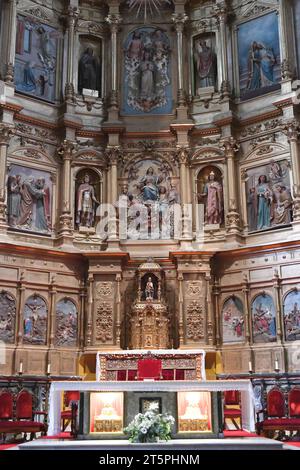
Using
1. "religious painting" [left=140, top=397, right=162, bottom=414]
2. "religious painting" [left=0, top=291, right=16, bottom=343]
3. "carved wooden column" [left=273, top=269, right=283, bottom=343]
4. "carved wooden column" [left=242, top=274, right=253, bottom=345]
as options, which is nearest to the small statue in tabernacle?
"carved wooden column" [left=242, top=274, right=253, bottom=345]

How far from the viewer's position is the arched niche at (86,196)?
18.8 metres

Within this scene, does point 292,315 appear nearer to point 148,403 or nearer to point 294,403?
point 294,403

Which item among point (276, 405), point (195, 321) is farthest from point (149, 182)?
point (276, 405)

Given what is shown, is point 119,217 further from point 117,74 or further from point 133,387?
point 133,387

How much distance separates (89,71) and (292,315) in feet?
33.7

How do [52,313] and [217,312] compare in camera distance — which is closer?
[52,313]

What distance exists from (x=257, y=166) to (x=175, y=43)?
5.32m

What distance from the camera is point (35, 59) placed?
19500 mm

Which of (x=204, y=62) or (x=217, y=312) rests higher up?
(x=204, y=62)

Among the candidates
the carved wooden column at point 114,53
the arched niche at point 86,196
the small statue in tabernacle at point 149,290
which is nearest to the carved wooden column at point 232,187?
the small statue in tabernacle at point 149,290

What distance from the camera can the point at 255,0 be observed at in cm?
1980

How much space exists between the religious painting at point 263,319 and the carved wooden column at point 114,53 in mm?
7414

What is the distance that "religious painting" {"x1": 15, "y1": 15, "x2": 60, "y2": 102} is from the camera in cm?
1906

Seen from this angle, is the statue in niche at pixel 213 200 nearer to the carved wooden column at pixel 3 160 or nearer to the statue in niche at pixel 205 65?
the statue in niche at pixel 205 65
